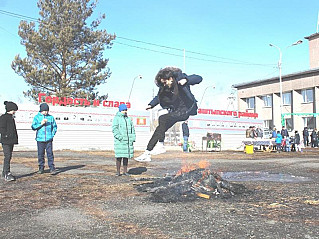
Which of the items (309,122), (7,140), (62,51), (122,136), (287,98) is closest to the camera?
(7,140)

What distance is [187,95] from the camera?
5.96 meters

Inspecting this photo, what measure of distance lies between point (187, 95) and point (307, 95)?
41.7 meters

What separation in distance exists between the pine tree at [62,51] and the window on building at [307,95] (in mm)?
26522

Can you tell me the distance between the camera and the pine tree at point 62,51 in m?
30.7

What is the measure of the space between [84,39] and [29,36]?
522 cm

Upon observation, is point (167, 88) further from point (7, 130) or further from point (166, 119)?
point (7, 130)

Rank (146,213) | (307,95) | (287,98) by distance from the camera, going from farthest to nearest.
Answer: (287,98)
(307,95)
(146,213)

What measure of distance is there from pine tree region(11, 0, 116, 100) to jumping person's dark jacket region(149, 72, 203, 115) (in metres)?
26.0

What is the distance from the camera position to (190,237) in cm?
358

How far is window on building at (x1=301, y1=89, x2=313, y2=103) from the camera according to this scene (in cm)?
4244

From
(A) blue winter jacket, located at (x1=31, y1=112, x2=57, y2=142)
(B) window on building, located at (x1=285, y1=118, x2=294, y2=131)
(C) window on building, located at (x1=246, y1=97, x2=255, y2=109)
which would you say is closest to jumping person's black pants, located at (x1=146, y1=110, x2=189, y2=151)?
(A) blue winter jacket, located at (x1=31, y1=112, x2=57, y2=142)

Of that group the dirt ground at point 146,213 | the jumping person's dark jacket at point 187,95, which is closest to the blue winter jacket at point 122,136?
the dirt ground at point 146,213

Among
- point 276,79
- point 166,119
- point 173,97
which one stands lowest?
point 166,119

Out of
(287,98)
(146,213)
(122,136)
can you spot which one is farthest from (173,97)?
(287,98)
